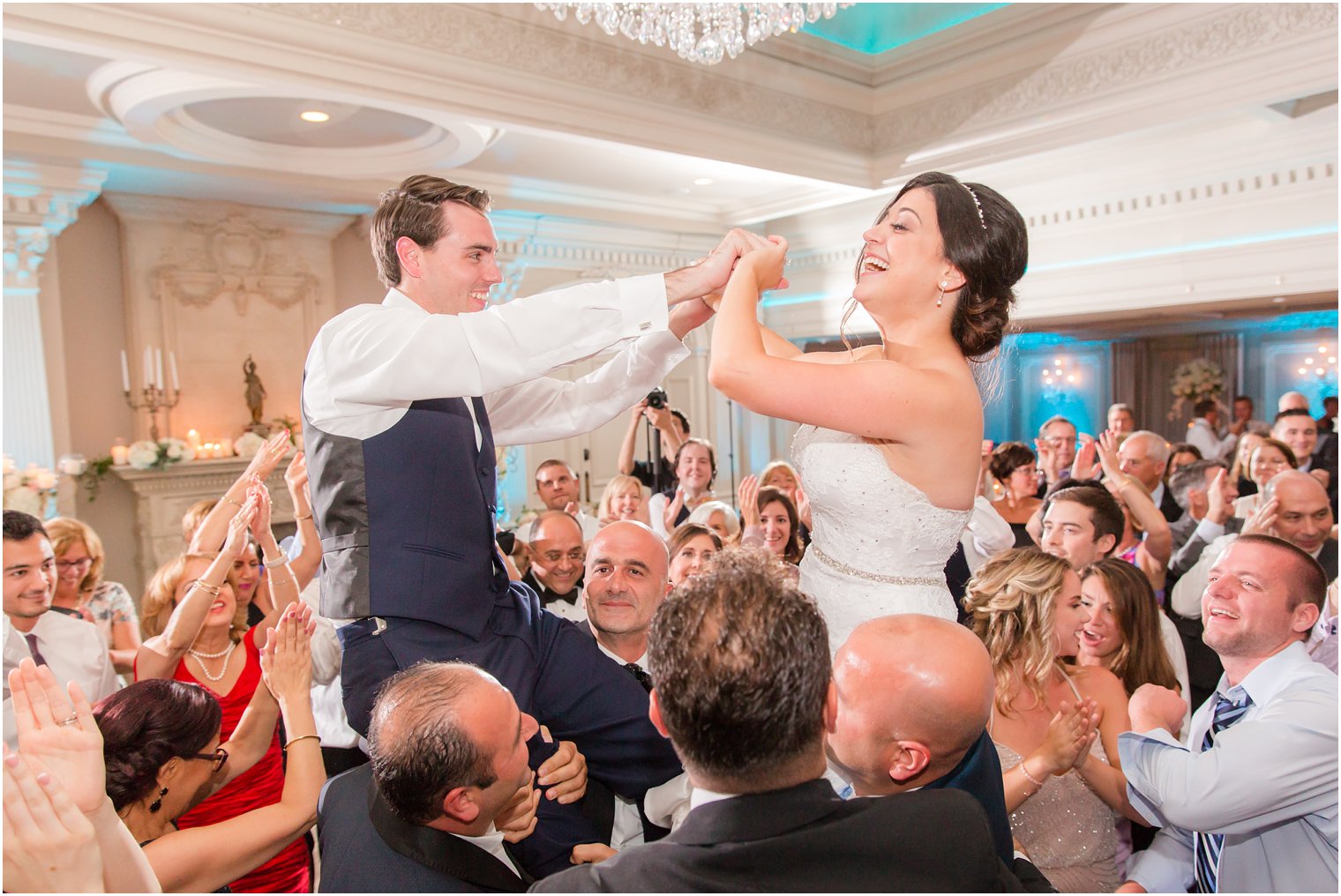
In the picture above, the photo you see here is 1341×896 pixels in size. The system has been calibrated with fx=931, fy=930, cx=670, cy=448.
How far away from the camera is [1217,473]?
343 centimetres

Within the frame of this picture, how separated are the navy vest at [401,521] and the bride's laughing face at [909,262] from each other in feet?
2.47

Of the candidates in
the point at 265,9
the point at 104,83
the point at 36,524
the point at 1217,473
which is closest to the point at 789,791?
the point at 36,524

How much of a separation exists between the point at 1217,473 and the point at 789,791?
310cm

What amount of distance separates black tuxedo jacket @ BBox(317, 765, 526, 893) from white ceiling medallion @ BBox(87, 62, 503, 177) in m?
3.70

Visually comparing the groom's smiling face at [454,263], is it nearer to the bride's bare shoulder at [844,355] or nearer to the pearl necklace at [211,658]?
the bride's bare shoulder at [844,355]

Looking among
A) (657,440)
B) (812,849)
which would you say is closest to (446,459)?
(812,849)

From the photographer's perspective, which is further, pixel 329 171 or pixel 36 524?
pixel 329 171

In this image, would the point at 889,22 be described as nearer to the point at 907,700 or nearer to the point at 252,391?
the point at 252,391

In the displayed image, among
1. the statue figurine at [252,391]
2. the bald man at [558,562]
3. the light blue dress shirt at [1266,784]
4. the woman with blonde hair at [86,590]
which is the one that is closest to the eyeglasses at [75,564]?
the woman with blonde hair at [86,590]

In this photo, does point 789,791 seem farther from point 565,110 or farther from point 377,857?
point 565,110

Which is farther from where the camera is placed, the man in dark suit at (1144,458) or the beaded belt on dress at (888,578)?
the man in dark suit at (1144,458)

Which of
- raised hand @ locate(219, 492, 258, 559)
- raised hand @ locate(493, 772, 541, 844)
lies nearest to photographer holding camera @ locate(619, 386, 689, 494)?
raised hand @ locate(219, 492, 258, 559)

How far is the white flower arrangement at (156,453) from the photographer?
6.29 m

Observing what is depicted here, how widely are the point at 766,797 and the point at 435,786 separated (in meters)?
0.54
